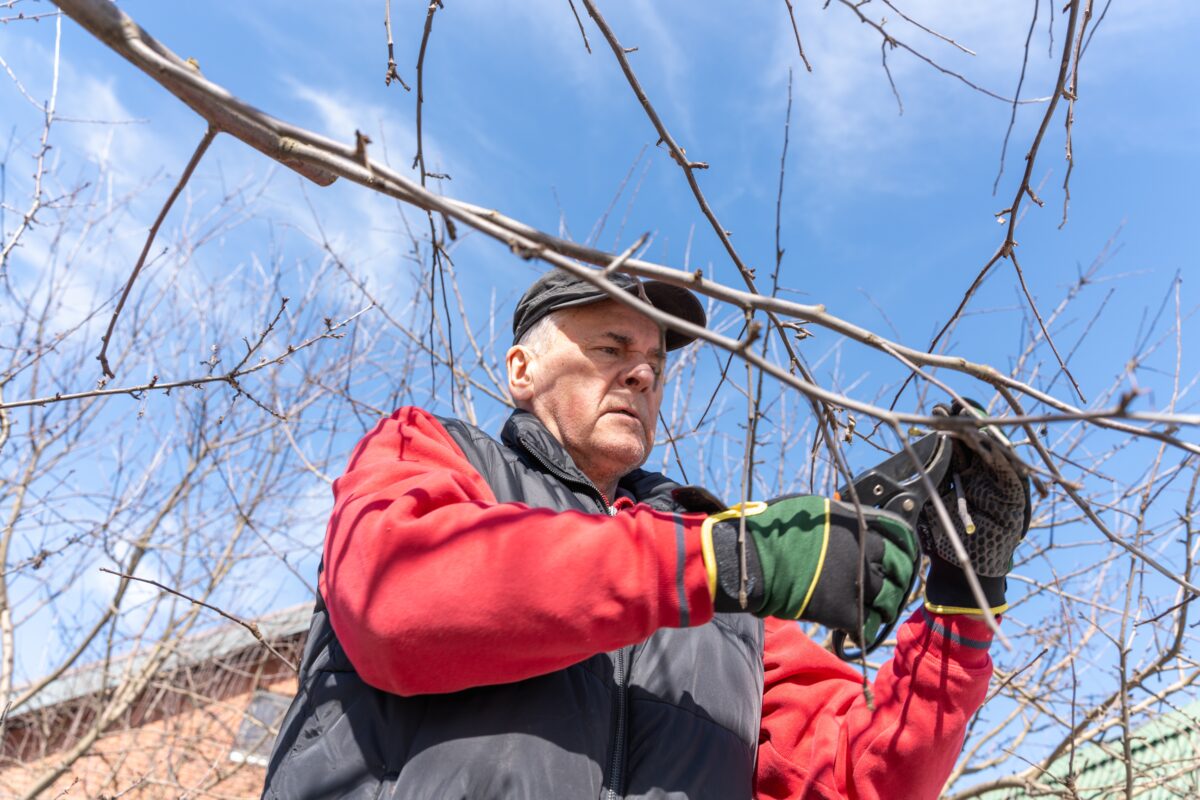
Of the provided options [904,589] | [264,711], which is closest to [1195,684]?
[904,589]

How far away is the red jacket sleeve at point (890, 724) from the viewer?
6.36 ft

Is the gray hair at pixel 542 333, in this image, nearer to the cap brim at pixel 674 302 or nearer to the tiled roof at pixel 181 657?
the cap brim at pixel 674 302

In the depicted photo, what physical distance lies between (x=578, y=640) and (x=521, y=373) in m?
1.18

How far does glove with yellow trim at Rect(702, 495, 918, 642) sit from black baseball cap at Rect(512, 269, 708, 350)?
0.98 m

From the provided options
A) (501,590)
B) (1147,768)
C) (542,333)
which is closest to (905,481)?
(501,590)

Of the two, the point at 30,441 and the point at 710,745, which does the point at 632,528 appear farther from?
the point at 30,441

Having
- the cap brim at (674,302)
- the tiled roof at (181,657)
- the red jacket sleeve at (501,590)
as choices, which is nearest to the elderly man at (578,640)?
the red jacket sleeve at (501,590)

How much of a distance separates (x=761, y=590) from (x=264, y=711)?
989 cm

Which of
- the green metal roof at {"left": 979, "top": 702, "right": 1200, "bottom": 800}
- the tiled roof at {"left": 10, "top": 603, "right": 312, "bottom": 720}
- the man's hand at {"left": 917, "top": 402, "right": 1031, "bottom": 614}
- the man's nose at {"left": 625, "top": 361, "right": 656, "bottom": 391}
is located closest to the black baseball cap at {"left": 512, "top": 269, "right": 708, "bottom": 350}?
the man's nose at {"left": 625, "top": 361, "right": 656, "bottom": 391}

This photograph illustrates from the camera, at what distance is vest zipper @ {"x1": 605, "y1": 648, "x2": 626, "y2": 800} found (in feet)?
5.40

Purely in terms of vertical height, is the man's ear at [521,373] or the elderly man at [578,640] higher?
the man's ear at [521,373]

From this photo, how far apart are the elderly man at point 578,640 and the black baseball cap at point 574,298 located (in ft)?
1.53

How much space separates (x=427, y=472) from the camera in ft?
5.39

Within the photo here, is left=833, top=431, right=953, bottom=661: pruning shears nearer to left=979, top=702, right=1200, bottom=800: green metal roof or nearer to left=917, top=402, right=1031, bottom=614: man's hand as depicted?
left=917, top=402, right=1031, bottom=614: man's hand
